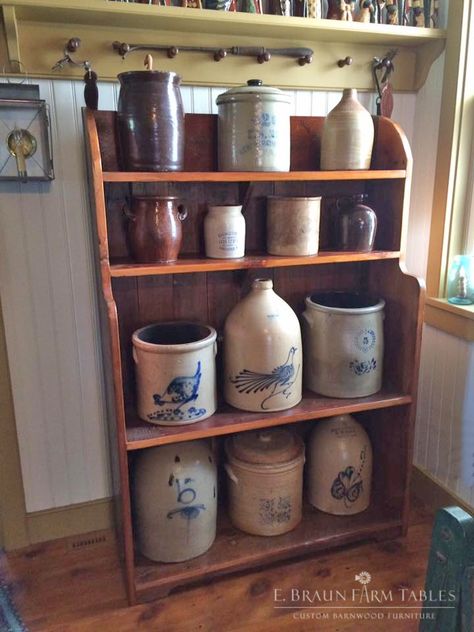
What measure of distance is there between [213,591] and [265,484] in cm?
33

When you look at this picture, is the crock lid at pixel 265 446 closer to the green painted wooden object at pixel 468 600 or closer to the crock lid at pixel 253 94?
the green painted wooden object at pixel 468 600

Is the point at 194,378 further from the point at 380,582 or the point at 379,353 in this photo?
the point at 380,582

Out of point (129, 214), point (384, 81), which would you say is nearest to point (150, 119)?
point (129, 214)

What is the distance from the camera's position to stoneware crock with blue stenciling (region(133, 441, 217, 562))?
4.84ft

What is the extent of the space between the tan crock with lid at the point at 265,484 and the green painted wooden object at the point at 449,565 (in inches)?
33.0

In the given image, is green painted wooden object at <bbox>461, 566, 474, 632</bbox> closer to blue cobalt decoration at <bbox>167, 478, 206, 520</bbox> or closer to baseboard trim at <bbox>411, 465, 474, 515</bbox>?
blue cobalt decoration at <bbox>167, 478, 206, 520</bbox>

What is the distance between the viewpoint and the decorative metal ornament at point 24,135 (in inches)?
54.3

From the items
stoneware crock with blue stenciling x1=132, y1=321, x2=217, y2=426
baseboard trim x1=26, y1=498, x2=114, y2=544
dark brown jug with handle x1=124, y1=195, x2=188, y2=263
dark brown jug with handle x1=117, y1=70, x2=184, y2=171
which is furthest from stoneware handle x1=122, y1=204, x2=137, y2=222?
baseboard trim x1=26, y1=498, x2=114, y2=544

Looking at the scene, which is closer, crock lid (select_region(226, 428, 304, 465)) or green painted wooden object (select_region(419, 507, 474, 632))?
green painted wooden object (select_region(419, 507, 474, 632))

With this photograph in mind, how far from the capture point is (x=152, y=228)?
4.37 ft

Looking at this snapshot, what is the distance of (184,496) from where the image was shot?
58.5 inches

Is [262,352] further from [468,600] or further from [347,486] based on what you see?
[468,600]

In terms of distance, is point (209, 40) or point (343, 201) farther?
point (343, 201)

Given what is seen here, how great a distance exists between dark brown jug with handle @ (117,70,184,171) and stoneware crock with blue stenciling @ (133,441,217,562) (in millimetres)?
791
